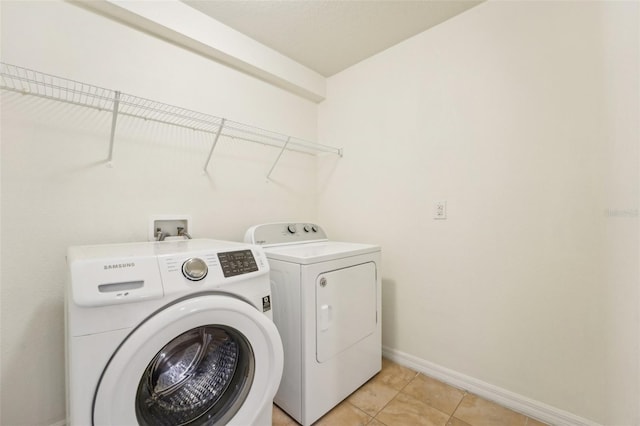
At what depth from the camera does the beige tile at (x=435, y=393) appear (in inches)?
57.1

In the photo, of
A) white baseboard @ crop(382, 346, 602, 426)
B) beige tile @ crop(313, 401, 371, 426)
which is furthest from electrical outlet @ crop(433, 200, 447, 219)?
beige tile @ crop(313, 401, 371, 426)

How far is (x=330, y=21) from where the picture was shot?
1684 millimetres

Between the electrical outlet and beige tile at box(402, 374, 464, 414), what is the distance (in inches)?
39.2

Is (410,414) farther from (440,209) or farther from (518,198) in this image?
(518,198)

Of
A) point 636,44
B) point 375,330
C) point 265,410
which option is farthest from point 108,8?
point 636,44

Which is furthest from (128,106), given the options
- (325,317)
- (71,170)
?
(325,317)

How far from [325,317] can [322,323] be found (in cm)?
3

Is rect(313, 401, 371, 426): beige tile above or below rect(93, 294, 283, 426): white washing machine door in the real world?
below

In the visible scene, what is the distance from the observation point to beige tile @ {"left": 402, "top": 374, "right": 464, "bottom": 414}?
145 centimetres

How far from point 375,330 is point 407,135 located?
127cm

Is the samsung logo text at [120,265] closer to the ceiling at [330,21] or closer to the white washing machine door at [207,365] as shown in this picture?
the white washing machine door at [207,365]

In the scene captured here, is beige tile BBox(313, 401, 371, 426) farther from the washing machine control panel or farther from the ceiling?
the ceiling

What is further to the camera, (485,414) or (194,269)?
(485,414)

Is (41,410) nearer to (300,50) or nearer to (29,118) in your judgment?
(29,118)
